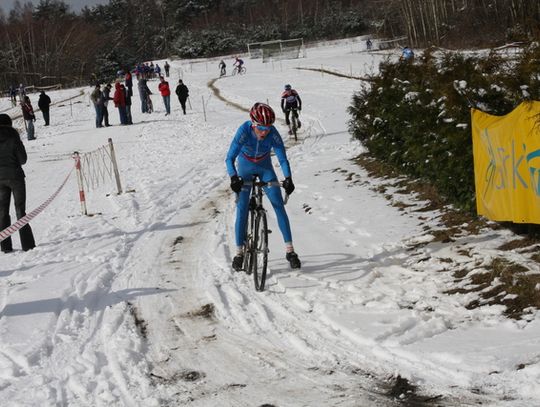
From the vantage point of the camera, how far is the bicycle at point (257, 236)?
7324 mm

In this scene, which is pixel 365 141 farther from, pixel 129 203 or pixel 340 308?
pixel 340 308

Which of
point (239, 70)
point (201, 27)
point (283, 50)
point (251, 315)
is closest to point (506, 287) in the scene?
point (251, 315)

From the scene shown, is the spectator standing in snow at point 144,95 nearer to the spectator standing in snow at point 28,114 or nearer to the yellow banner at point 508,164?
the spectator standing in snow at point 28,114

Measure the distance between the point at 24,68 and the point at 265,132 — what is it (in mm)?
90119

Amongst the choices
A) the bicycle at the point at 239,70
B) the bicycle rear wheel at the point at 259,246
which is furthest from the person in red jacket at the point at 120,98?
the bicycle at the point at 239,70

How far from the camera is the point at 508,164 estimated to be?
23.5 ft

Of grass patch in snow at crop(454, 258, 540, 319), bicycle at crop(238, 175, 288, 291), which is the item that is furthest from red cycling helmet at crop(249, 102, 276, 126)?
grass patch in snow at crop(454, 258, 540, 319)

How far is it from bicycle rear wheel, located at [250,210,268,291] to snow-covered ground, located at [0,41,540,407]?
0.16 metres

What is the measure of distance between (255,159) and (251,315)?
2.10 metres

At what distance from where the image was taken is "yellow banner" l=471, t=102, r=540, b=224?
258 inches

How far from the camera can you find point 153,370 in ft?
17.6

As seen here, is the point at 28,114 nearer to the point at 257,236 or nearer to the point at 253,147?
the point at 253,147

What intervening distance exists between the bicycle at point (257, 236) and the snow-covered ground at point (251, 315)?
0.24 meters

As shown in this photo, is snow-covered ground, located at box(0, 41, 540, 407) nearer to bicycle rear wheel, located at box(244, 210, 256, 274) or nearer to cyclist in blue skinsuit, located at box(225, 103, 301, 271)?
bicycle rear wheel, located at box(244, 210, 256, 274)
